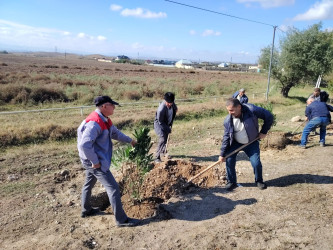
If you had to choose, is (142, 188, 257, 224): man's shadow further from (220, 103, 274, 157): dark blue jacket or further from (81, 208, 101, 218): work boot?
(220, 103, 274, 157): dark blue jacket

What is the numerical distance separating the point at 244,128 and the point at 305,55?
636 inches

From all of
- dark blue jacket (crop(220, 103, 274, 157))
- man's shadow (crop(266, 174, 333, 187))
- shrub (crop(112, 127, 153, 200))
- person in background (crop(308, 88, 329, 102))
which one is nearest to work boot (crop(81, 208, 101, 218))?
shrub (crop(112, 127, 153, 200))

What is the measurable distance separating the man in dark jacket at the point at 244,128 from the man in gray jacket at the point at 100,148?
1.84 meters

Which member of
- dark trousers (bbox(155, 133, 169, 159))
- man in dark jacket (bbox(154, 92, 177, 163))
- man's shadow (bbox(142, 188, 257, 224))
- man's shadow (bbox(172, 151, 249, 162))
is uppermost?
man in dark jacket (bbox(154, 92, 177, 163))

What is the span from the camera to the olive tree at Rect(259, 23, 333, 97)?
58.1ft

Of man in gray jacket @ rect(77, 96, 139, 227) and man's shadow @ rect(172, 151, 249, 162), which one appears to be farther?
man's shadow @ rect(172, 151, 249, 162)

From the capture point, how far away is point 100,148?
3.69 metres

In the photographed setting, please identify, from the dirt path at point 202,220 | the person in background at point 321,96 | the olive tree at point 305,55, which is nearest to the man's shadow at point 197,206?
the dirt path at point 202,220

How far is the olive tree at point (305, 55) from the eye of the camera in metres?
17.7

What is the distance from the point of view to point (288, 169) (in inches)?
232

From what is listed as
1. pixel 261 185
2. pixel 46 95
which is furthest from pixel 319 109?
pixel 46 95

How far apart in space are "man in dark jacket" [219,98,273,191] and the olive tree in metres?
15.5

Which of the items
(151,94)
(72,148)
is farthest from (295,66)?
(72,148)

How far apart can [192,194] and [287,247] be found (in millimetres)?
1798
